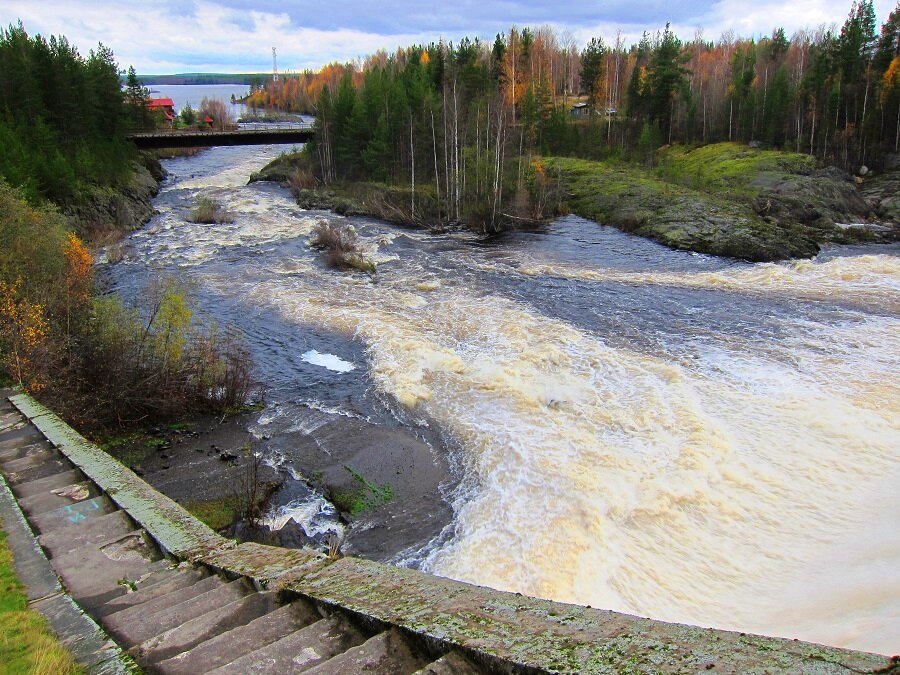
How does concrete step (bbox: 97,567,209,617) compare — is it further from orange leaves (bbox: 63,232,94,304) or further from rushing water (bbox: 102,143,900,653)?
orange leaves (bbox: 63,232,94,304)

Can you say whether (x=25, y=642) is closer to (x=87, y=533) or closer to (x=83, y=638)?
(x=83, y=638)

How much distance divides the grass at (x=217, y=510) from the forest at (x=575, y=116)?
104 ft

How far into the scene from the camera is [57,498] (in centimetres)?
799

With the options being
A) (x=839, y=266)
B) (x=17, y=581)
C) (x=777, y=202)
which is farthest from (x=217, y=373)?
(x=777, y=202)

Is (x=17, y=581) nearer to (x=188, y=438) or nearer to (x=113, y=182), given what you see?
(x=188, y=438)

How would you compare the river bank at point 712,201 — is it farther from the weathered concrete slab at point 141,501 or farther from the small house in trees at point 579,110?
the weathered concrete slab at point 141,501

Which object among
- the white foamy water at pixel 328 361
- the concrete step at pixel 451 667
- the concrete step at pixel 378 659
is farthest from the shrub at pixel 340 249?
the concrete step at pixel 451 667

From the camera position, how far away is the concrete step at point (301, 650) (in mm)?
4324

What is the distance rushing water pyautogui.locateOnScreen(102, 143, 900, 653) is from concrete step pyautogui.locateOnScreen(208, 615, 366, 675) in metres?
5.56

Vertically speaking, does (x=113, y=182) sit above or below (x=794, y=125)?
below

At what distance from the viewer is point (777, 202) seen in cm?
4219

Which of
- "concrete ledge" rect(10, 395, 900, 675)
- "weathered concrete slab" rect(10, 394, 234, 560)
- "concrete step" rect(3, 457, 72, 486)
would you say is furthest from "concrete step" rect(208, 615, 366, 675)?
"concrete step" rect(3, 457, 72, 486)

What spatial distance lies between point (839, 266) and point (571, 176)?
84.6ft

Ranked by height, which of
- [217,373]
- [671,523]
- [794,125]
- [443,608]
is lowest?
[671,523]
